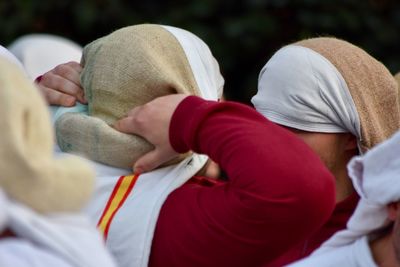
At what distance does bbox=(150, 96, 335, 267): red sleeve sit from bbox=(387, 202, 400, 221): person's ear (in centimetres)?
14

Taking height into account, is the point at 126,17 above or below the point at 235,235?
below

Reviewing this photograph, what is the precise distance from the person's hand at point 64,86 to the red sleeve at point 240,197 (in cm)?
36

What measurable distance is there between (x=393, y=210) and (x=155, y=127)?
0.57m

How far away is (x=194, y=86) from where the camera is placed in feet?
8.37

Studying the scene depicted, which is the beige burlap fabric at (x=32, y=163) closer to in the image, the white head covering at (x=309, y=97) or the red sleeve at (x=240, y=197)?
the red sleeve at (x=240, y=197)

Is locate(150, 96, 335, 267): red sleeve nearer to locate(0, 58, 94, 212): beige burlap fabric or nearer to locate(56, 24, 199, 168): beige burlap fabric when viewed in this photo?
locate(56, 24, 199, 168): beige burlap fabric

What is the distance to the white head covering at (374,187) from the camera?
2270 millimetres

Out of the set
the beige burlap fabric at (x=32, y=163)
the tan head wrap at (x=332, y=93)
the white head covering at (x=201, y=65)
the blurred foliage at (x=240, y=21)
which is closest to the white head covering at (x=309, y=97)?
the tan head wrap at (x=332, y=93)

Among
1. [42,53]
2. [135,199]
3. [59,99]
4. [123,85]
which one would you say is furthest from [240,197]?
[42,53]

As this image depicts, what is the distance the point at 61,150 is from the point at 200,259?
50 centimetres

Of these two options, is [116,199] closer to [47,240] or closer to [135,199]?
[135,199]

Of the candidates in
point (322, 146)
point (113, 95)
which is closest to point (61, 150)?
point (113, 95)

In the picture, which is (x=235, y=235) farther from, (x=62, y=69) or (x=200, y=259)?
(x=62, y=69)

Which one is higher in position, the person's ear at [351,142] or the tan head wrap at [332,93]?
the tan head wrap at [332,93]
